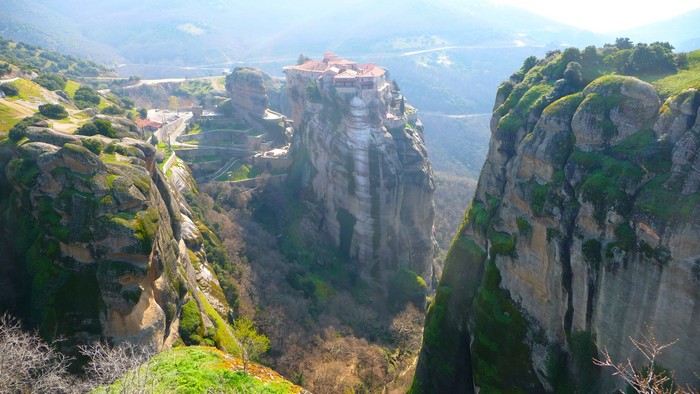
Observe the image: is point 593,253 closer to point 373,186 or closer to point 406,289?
point 406,289

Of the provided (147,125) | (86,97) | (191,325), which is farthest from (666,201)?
(86,97)

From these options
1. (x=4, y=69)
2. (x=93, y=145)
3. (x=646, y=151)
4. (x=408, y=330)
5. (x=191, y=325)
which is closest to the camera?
(x=646, y=151)

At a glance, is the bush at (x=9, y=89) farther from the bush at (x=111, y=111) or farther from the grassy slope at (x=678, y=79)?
the grassy slope at (x=678, y=79)

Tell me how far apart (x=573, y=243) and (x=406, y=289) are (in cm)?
3403

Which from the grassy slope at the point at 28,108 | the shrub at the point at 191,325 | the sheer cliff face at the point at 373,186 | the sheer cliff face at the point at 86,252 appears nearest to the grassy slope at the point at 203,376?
the sheer cliff face at the point at 86,252

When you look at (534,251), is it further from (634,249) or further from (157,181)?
(157,181)

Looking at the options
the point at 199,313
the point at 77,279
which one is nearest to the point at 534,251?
→ the point at 199,313

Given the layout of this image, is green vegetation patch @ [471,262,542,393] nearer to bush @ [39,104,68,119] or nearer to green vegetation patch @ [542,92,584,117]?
green vegetation patch @ [542,92,584,117]

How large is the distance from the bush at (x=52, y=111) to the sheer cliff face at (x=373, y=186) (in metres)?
28.9

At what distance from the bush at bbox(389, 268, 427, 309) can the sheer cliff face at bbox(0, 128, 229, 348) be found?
31392 mm

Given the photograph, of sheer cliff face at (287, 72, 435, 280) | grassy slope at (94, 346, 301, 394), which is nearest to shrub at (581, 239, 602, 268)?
grassy slope at (94, 346, 301, 394)

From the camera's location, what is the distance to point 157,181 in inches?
1315

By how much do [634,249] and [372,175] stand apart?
37302 millimetres

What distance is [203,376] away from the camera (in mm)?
18047
